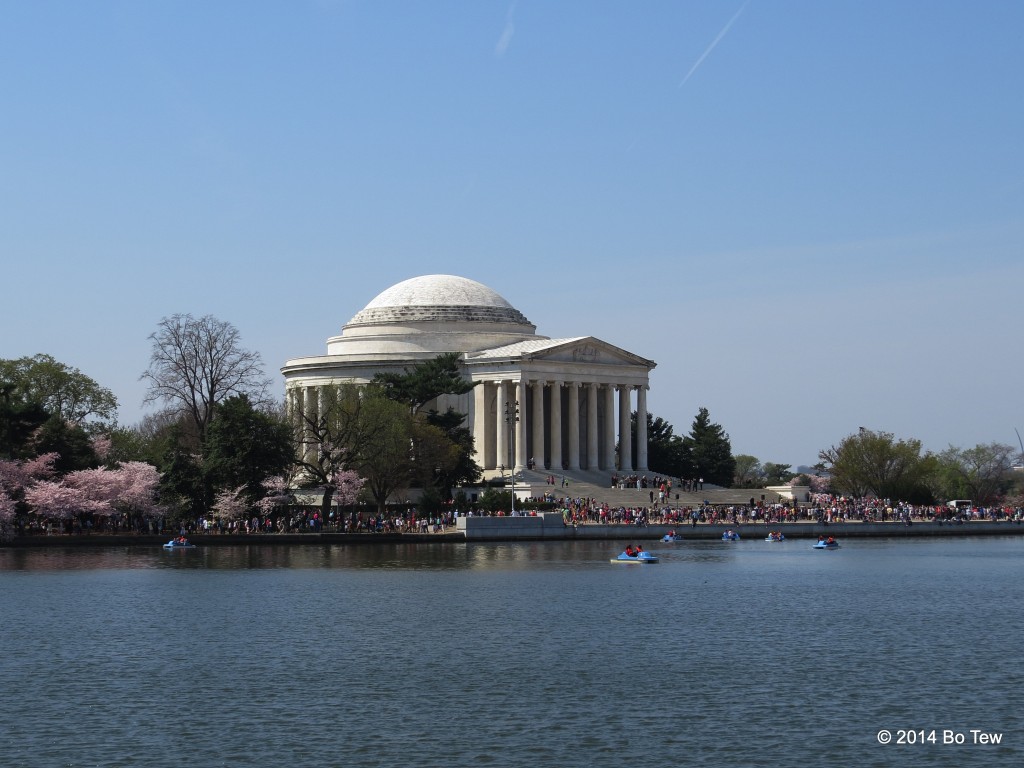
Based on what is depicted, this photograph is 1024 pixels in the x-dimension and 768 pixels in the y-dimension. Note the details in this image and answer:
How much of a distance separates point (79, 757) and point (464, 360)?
110 meters

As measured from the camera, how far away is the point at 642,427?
147875mm

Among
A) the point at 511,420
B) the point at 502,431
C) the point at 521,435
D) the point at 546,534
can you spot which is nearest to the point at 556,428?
the point at 521,435

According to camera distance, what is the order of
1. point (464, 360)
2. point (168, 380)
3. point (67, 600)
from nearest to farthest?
point (67, 600) < point (168, 380) < point (464, 360)

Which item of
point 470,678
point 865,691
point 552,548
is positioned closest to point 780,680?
point 865,691

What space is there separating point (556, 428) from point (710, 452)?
23.0 meters

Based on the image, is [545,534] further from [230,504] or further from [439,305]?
[439,305]

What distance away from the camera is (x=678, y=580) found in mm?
73375

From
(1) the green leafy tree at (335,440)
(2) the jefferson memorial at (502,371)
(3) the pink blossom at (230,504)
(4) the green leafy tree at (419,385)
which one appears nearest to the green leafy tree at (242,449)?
(3) the pink blossom at (230,504)

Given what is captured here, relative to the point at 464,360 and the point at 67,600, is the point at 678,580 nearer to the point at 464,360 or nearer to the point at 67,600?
the point at 67,600

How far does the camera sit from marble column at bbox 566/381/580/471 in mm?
141875

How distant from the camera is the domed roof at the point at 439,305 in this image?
490 ft

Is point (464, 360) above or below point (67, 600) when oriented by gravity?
above

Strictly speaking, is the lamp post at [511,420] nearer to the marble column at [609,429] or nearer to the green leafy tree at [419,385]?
the green leafy tree at [419,385]

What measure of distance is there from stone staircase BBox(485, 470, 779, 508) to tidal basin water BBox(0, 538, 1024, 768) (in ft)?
153
